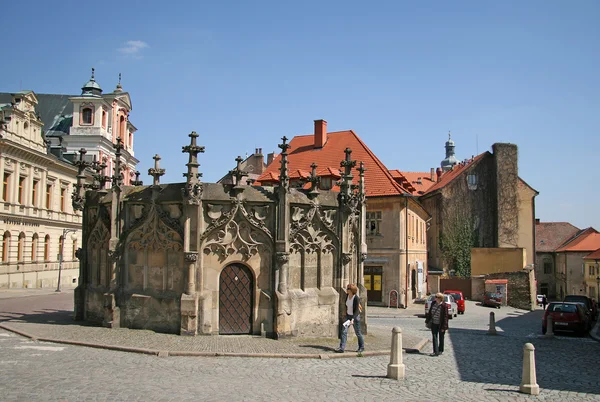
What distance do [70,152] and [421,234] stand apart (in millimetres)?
33016

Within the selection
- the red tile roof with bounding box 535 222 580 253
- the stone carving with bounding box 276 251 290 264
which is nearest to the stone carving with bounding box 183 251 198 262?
the stone carving with bounding box 276 251 290 264

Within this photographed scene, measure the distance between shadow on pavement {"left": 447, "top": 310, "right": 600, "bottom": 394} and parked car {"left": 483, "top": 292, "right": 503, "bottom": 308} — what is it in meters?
18.1

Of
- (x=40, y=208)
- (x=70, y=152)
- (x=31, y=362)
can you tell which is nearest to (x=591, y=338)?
(x=31, y=362)

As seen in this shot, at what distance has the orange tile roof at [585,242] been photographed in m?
64.9

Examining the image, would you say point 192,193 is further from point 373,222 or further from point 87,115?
point 87,115

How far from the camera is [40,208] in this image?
45.5m

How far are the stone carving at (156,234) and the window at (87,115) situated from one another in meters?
41.5

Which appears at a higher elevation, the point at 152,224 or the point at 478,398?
the point at 152,224

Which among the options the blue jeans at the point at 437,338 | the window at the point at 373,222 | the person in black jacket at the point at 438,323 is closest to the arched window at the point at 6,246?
the window at the point at 373,222

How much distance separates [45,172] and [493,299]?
35.6 metres

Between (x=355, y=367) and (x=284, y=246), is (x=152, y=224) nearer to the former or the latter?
(x=284, y=246)

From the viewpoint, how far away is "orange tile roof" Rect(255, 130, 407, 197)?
37812mm

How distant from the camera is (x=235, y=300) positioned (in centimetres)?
1711

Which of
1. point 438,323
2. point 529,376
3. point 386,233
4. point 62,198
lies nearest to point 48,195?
point 62,198
